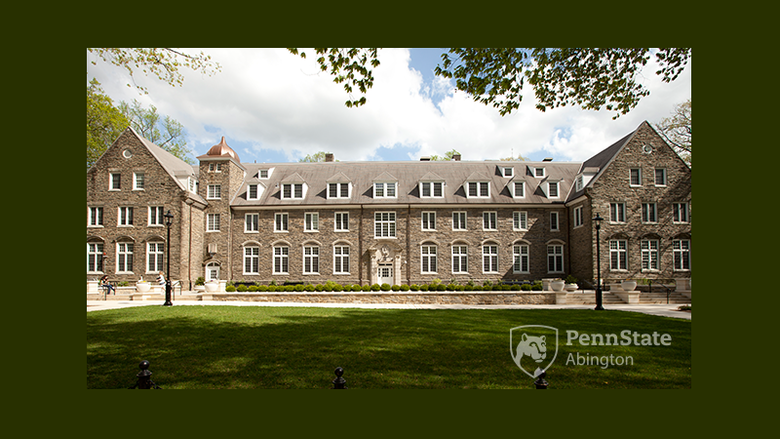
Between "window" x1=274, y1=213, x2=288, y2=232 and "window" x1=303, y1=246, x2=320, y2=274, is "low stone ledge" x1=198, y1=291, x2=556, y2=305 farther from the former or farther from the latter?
"window" x1=274, y1=213, x2=288, y2=232

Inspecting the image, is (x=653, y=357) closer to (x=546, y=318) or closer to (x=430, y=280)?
(x=546, y=318)

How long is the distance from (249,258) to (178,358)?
22.7 m

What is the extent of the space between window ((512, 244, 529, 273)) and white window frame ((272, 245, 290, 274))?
17.7 metres

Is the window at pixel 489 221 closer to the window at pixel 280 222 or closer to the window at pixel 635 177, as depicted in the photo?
the window at pixel 635 177

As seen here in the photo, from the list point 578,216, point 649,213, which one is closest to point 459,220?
point 578,216

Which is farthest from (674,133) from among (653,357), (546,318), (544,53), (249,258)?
(249,258)

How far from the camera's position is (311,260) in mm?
28078

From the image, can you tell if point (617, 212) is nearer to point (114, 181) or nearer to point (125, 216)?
point (125, 216)

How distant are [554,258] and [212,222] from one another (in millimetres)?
27106

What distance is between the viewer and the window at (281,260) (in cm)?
2812

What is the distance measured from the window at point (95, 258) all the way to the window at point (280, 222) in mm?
12368

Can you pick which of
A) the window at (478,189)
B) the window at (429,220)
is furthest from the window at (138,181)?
the window at (478,189)

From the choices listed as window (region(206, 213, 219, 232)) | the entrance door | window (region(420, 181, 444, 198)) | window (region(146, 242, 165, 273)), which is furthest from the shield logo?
window (region(206, 213, 219, 232))

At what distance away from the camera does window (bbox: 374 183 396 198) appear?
29.0 meters
